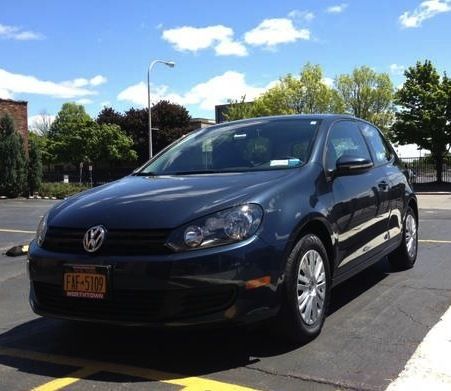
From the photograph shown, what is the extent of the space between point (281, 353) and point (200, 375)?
0.64 metres

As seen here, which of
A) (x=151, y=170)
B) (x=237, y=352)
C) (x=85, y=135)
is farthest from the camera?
(x=85, y=135)

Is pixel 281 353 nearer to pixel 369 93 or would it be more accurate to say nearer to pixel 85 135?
pixel 369 93

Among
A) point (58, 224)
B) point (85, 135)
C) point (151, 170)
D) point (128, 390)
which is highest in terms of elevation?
point (85, 135)

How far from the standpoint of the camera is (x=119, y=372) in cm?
397

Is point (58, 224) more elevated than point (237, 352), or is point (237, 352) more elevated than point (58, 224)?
point (58, 224)

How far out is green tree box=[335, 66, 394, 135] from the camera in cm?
5388

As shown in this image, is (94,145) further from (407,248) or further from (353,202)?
(353,202)

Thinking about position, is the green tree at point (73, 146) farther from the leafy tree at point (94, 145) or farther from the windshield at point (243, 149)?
the windshield at point (243, 149)

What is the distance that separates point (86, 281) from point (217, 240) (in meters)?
0.89

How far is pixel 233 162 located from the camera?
5.11 meters

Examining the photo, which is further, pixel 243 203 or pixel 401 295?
pixel 401 295

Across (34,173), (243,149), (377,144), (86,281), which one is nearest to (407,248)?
(377,144)

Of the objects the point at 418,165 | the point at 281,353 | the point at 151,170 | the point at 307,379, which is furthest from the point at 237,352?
the point at 418,165

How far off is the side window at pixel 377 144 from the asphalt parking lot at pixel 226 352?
4.57 ft
